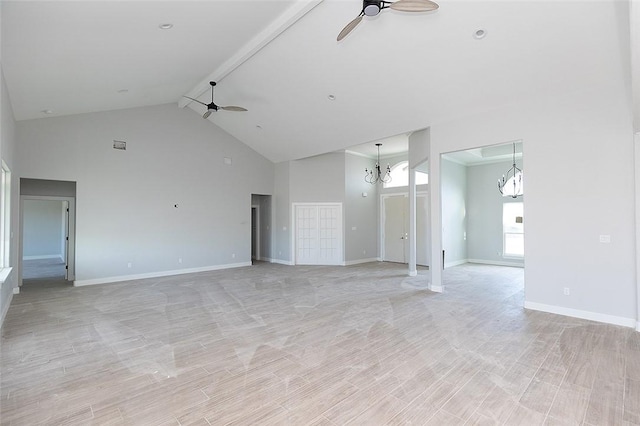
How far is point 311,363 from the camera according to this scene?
309cm

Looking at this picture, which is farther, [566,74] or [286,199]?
[286,199]

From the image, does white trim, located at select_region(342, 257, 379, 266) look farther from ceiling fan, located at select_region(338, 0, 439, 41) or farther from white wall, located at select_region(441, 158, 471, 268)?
ceiling fan, located at select_region(338, 0, 439, 41)

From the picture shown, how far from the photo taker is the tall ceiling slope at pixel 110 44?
317 cm

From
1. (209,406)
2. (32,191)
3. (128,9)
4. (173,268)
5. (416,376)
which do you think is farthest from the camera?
(173,268)

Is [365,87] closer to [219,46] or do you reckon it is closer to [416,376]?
[219,46]

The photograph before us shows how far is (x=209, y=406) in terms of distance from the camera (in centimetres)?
239

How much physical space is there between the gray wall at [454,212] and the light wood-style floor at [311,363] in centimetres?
389

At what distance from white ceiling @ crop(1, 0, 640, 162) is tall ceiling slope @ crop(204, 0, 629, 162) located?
0.02 metres

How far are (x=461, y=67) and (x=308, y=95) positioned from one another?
279 centimetres

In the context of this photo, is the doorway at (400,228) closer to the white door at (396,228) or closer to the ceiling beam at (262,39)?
the white door at (396,228)

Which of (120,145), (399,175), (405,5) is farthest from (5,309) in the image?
(399,175)

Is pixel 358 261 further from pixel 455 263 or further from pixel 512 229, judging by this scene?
pixel 512 229

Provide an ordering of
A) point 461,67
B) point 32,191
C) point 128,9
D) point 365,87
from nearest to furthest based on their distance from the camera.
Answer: point 128,9, point 461,67, point 365,87, point 32,191

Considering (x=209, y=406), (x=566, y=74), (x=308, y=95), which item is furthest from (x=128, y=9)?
(x=566, y=74)
